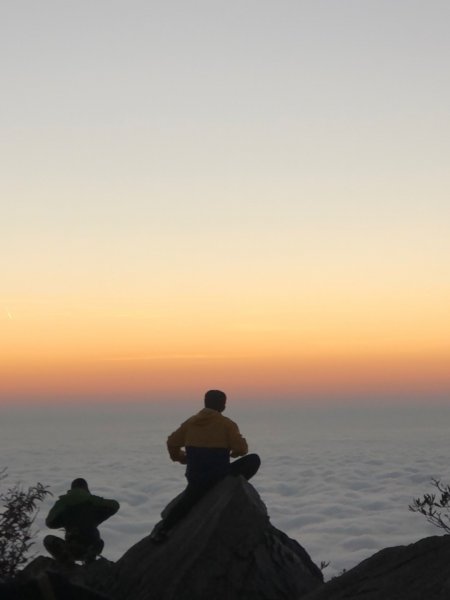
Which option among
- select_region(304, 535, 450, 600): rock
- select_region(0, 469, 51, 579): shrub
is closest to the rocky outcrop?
select_region(0, 469, 51, 579): shrub

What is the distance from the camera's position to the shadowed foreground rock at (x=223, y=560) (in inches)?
430

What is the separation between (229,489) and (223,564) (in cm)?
122

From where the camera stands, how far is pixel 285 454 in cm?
18600

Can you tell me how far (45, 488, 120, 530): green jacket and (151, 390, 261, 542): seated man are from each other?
1050 mm

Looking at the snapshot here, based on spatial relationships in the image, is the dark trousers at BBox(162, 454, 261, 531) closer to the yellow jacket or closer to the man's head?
the yellow jacket

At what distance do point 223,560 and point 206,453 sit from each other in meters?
1.69

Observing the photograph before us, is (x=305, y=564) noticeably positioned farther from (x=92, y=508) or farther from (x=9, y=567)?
(x=9, y=567)

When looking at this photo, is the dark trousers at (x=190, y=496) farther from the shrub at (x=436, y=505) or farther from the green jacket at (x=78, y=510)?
the shrub at (x=436, y=505)

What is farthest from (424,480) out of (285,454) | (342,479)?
(285,454)

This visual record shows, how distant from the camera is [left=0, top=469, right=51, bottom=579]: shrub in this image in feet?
33.5

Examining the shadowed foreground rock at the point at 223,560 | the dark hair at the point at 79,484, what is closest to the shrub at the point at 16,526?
the dark hair at the point at 79,484

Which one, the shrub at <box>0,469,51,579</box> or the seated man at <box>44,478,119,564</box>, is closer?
the shrub at <box>0,469,51,579</box>

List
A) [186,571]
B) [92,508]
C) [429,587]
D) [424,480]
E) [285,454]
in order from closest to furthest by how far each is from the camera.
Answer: [429,587], [186,571], [92,508], [424,480], [285,454]

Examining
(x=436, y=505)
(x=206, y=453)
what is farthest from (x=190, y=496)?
(x=436, y=505)
